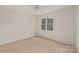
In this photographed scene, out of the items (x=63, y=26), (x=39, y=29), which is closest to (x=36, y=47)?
(x=39, y=29)

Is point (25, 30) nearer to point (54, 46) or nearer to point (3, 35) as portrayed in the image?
point (3, 35)

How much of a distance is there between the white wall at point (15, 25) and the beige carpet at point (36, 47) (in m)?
0.09

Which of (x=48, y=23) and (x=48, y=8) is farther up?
(x=48, y=8)

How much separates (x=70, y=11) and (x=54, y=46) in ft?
→ 2.10

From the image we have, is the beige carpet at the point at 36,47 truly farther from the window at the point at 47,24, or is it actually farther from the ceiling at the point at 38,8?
the ceiling at the point at 38,8

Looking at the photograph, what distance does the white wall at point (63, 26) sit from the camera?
1522 mm

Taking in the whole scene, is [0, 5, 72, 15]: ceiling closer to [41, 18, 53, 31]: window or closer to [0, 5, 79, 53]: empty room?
[0, 5, 79, 53]: empty room

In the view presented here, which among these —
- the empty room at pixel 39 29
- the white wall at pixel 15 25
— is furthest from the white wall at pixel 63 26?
the white wall at pixel 15 25

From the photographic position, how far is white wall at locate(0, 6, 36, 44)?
1.50 metres

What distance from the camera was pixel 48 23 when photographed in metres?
1.59

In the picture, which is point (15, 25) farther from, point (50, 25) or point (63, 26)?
point (63, 26)

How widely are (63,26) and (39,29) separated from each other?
410 mm

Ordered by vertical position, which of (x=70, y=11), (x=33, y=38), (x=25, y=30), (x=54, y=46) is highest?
(x=70, y=11)
